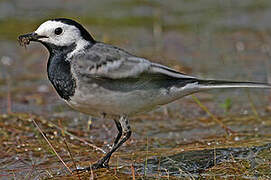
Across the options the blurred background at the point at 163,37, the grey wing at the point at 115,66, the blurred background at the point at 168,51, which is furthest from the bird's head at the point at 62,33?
the blurred background at the point at 163,37

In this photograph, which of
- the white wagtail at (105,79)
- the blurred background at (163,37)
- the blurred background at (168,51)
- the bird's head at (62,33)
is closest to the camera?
the white wagtail at (105,79)

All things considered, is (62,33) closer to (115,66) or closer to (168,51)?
(115,66)

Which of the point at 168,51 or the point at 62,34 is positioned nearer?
the point at 62,34

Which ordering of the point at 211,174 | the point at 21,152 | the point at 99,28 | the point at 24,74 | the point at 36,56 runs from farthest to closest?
the point at 99,28 → the point at 36,56 → the point at 24,74 → the point at 21,152 → the point at 211,174

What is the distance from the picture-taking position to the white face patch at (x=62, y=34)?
5.00m

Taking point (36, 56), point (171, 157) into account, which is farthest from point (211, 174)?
point (36, 56)

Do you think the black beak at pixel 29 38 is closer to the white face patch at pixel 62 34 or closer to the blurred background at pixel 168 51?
the white face patch at pixel 62 34

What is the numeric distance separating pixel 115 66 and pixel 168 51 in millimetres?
5483

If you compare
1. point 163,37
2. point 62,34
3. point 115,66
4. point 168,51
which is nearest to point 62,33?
point 62,34

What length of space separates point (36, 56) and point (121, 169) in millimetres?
5614

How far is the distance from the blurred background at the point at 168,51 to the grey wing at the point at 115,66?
1288mm

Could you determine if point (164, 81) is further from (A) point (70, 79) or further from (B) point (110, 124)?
(B) point (110, 124)

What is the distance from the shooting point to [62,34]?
5008 mm

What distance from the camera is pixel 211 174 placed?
4.65m
